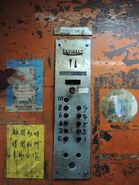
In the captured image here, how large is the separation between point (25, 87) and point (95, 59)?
41cm

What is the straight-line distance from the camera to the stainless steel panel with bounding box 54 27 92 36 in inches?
77.7

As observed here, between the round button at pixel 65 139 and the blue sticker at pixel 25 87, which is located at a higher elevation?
the blue sticker at pixel 25 87

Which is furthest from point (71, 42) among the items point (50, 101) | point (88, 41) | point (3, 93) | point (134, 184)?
point (134, 184)

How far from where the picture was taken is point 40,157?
194 cm

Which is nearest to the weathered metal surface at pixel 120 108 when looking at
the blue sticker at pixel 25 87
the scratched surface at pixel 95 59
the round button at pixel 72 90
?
the scratched surface at pixel 95 59

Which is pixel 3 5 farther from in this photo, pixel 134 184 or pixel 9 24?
pixel 134 184

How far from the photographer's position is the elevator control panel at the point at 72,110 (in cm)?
192

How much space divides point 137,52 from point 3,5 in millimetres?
782

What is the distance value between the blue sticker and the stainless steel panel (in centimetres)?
19

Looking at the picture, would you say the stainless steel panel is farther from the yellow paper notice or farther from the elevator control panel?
the yellow paper notice

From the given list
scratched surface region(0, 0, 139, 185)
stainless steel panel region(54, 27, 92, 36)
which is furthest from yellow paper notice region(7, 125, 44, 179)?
stainless steel panel region(54, 27, 92, 36)

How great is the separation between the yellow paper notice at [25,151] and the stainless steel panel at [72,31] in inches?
20.5

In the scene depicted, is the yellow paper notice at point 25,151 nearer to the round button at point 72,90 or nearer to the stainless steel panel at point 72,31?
the round button at point 72,90

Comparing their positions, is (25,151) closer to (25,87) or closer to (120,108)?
(25,87)
